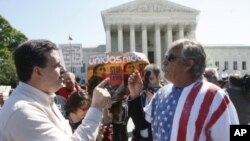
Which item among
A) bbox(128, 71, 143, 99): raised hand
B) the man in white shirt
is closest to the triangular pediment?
bbox(128, 71, 143, 99): raised hand

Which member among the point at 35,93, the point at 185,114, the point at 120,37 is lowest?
the point at 120,37

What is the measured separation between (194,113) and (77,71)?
225 feet

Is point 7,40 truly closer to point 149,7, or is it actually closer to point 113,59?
point 149,7

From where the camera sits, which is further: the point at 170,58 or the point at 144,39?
the point at 144,39

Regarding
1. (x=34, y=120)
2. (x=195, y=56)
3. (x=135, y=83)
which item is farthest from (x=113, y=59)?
(x=34, y=120)

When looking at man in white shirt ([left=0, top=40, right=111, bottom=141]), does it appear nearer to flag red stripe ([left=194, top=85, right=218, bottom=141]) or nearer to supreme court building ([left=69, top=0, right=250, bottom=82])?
flag red stripe ([left=194, top=85, right=218, bottom=141])

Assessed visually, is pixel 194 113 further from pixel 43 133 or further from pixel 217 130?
pixel 43 133

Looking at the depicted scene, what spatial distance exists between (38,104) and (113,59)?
5373mm

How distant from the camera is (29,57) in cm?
253

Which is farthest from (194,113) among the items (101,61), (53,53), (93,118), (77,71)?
(77,71)

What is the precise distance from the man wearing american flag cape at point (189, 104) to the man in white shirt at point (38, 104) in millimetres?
573

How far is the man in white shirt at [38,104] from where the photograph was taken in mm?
2295

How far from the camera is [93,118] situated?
260cm

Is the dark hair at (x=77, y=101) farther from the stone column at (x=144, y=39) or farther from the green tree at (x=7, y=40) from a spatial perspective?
the stone column at (x=144, y=39)
